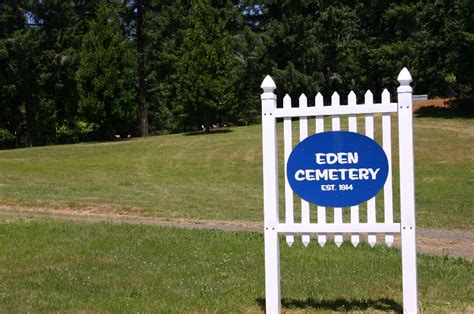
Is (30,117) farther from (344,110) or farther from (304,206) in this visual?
(344,110)

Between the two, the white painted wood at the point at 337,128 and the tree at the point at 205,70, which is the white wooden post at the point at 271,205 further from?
the tree at the point at 205,70

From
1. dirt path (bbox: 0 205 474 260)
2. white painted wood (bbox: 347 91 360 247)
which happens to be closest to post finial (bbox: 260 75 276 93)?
white painted wood (bbox: 347 91 360 247)

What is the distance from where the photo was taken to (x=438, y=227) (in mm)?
13688

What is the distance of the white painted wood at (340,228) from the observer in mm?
5918

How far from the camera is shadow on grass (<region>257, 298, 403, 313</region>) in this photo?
6344 millimetres

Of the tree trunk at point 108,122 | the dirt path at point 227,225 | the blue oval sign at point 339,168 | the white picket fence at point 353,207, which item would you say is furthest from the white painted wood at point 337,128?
the tree trunk at point 108,122

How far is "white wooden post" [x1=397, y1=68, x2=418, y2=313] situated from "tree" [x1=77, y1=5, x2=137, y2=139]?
3717 centimetres

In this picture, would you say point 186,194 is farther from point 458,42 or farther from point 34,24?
point 34,24

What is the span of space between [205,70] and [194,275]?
107 feet

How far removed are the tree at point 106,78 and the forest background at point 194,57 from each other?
8cm

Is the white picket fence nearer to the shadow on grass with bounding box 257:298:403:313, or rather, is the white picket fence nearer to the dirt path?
the shadow on grass with bounding box 257:298:403:313

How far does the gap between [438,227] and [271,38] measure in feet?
127

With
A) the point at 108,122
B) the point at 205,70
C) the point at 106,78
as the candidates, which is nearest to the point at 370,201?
the point at 205,70

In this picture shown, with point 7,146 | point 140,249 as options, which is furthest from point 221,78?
point 140,249
